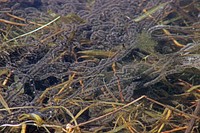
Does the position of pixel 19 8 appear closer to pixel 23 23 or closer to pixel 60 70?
pixel 23 23

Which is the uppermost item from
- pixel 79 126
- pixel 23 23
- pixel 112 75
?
pixel 23 23

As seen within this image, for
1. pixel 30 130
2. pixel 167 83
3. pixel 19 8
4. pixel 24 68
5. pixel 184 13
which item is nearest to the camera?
pixel 30 130

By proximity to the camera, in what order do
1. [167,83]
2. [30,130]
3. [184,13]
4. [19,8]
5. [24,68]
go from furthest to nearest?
1. [19,8]
2. [184,13]
3. [24,68]
4. [167,83]
5. [30,130]

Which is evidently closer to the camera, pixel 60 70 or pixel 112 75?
pixel 112 75

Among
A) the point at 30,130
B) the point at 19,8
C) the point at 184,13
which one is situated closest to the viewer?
the point at 30,130

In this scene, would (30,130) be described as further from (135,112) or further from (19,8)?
(19,8)

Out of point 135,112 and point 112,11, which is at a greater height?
point 112,11

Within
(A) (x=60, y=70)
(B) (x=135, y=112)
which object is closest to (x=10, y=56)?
(A) (x=60, y=70)

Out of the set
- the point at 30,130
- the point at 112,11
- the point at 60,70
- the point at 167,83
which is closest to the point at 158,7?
the point at 112,11

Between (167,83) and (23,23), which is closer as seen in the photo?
(167,83)
